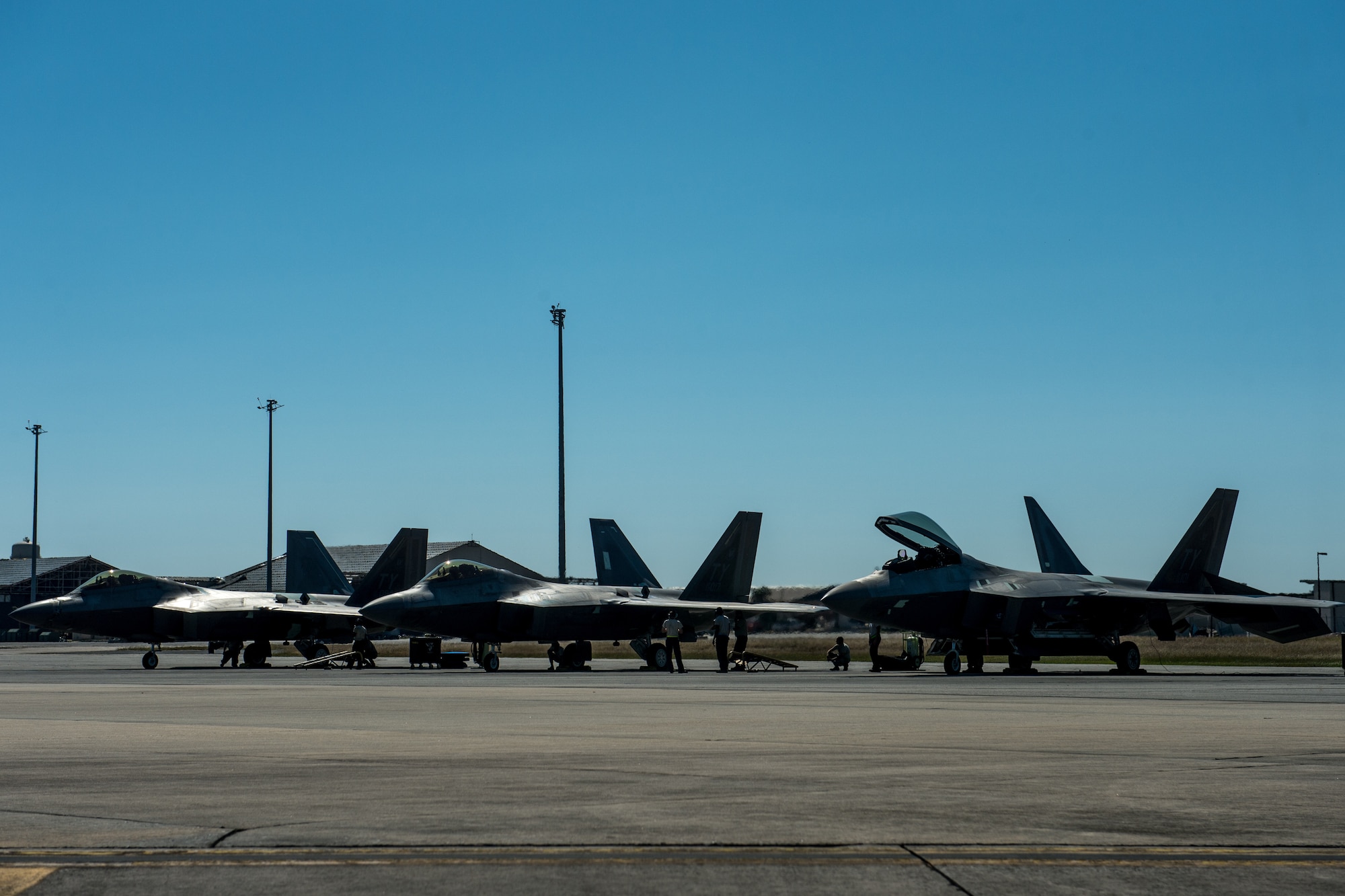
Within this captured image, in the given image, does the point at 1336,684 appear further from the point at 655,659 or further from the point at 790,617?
the point at 790,617

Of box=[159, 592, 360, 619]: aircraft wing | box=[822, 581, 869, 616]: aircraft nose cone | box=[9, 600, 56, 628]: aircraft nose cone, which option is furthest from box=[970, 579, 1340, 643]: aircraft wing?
box=[9, 600, 56, 628]: aircraft nose cone

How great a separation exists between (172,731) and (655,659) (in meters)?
26.3

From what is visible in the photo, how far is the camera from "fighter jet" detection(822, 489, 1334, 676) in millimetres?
33812

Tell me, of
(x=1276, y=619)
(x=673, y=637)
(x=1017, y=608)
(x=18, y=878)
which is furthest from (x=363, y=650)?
(x=18, y=878)

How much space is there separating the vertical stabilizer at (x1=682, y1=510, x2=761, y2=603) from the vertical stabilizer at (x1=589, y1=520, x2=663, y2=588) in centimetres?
406

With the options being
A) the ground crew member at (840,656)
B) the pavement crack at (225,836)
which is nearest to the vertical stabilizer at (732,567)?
the ground crew member at (840,656)

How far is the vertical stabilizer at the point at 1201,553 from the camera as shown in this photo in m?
37.5

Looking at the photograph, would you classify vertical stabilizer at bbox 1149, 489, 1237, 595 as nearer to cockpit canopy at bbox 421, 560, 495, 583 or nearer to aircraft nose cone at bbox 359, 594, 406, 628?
cockpit canopy at bbox 421, 560, 495, 583

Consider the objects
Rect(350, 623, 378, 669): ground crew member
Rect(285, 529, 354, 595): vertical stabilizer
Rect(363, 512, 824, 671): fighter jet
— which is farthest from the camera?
Rect(285, 529, 354, 595): vertical stabilizer

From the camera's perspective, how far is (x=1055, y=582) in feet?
117

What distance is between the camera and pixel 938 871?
5.40 m

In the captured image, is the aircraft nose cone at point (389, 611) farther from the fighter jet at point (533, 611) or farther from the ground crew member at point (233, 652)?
the ground crew member at point (233, 652)

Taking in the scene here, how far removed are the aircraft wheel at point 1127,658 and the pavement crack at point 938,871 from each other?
1206 inches

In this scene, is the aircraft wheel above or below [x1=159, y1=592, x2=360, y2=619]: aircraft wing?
below
